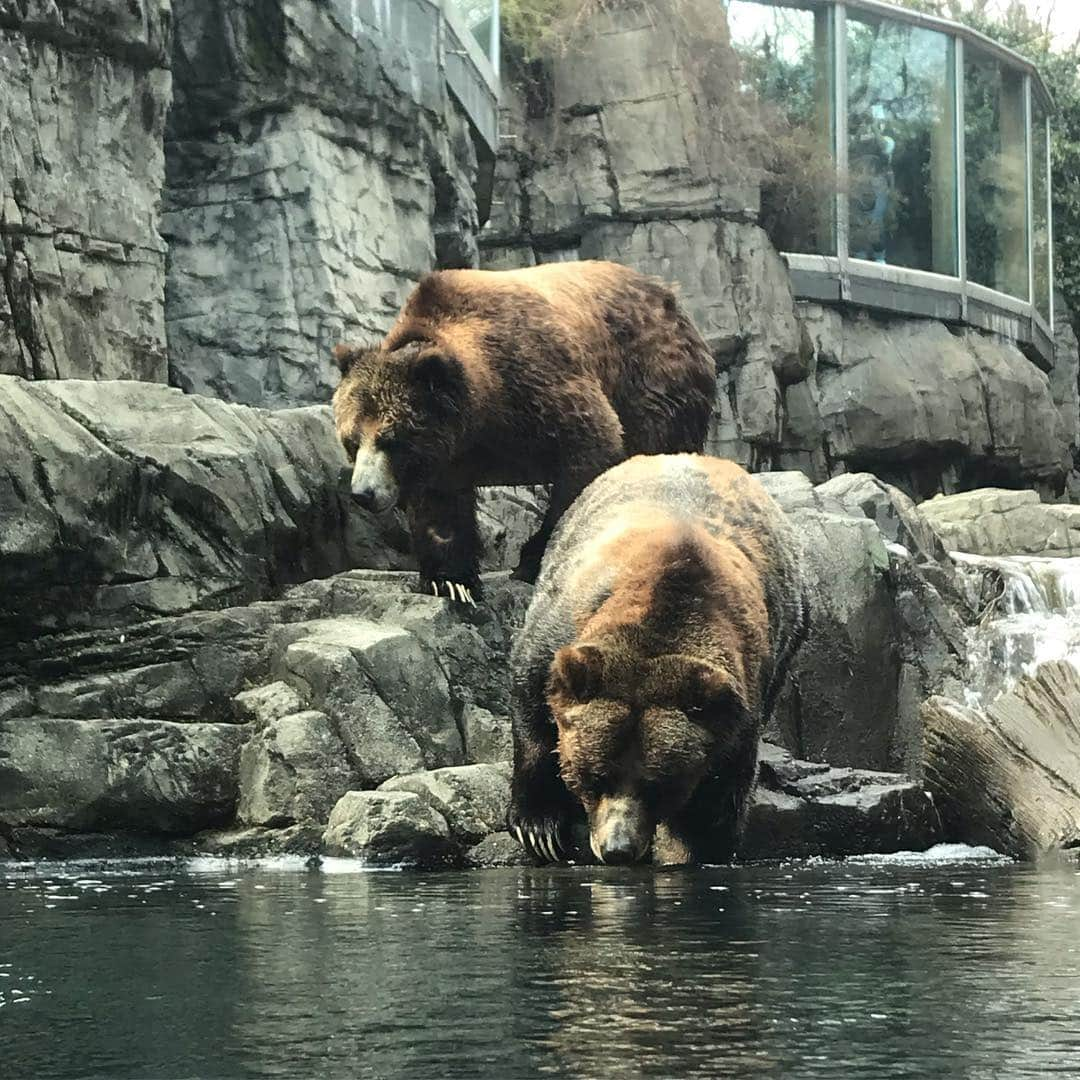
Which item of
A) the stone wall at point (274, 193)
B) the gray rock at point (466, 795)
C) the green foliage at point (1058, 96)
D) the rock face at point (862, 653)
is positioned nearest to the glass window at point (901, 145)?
the green foliage at point (1058, 96)

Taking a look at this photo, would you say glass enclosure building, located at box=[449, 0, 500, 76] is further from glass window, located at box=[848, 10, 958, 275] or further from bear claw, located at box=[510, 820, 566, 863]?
bear claw, located at box=[510, 820, 566, 863]

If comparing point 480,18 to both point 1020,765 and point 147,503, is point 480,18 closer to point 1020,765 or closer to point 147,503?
point 147,503

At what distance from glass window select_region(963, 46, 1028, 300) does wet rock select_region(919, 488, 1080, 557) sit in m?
5.94

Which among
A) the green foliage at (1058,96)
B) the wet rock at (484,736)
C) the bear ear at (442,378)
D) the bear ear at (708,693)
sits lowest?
the wet rock at (484,736)

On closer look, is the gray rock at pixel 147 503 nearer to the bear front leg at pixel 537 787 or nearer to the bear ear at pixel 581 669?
the bear front leg at pixel 537 787

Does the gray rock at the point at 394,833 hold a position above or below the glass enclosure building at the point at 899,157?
below

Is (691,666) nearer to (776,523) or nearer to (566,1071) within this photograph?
(776,523)

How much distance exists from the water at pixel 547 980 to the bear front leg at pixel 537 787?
0.78 meters

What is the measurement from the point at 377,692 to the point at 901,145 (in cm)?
1655

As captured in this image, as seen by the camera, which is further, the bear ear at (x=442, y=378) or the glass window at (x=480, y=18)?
the glass window at (x=480, y=18)

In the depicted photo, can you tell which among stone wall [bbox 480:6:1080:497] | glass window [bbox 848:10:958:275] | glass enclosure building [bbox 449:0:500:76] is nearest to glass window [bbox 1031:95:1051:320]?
glass window [bbox 848:10:958:275]

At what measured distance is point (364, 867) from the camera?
6895 millimetres

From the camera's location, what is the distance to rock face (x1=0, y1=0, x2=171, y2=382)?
10.8 metres

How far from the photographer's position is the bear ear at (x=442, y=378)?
9.00 metres
